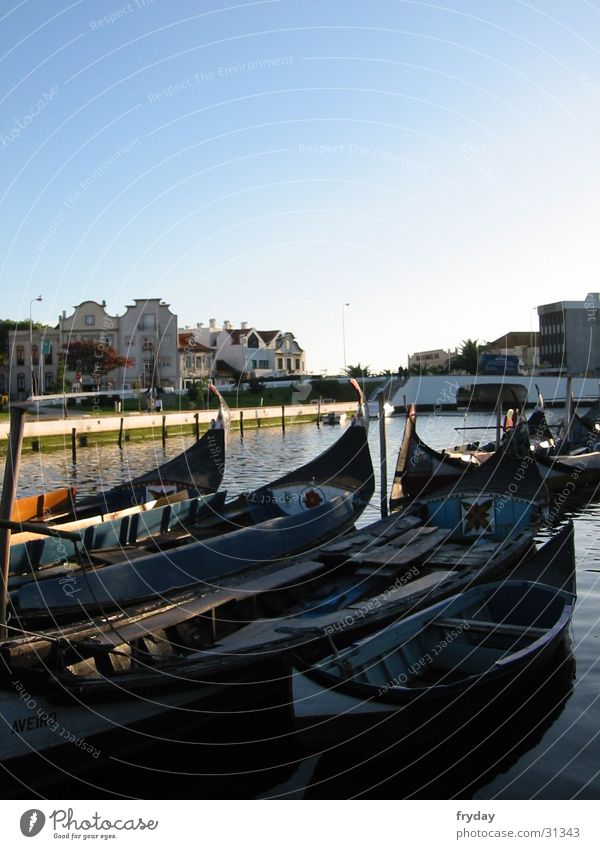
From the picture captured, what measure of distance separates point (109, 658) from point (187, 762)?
144 centimetres

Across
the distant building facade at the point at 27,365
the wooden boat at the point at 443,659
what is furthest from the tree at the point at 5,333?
the wooden boat at the point at 443,659

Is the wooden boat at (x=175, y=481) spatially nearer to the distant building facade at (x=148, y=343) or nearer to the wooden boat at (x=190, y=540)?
the wooden boat at (x=190, y=540)

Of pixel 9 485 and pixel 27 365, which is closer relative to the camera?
pixel 9 485

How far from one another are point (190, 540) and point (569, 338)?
310 feet

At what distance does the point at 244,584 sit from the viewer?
12.3 meters

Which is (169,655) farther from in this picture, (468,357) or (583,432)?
(468,357)

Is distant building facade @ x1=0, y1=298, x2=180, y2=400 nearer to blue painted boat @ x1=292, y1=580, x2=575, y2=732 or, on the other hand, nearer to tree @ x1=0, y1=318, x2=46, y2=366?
tree @ x1=0, y1=318, x2=46, y2=366

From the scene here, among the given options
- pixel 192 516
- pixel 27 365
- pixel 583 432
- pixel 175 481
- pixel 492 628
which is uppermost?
pixel 27 365

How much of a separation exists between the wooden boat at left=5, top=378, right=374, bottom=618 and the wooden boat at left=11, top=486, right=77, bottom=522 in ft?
6.48

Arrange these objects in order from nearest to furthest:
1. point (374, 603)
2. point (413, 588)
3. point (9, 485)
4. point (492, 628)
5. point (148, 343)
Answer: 1. point (9, 485)
2. point (492, 628)
3. point (374, 603)
4. point (413, 588)
5. point (148, 343)

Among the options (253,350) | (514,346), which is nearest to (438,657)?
(253,350)

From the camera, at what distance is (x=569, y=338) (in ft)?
338

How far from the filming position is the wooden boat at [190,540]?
473 inches
